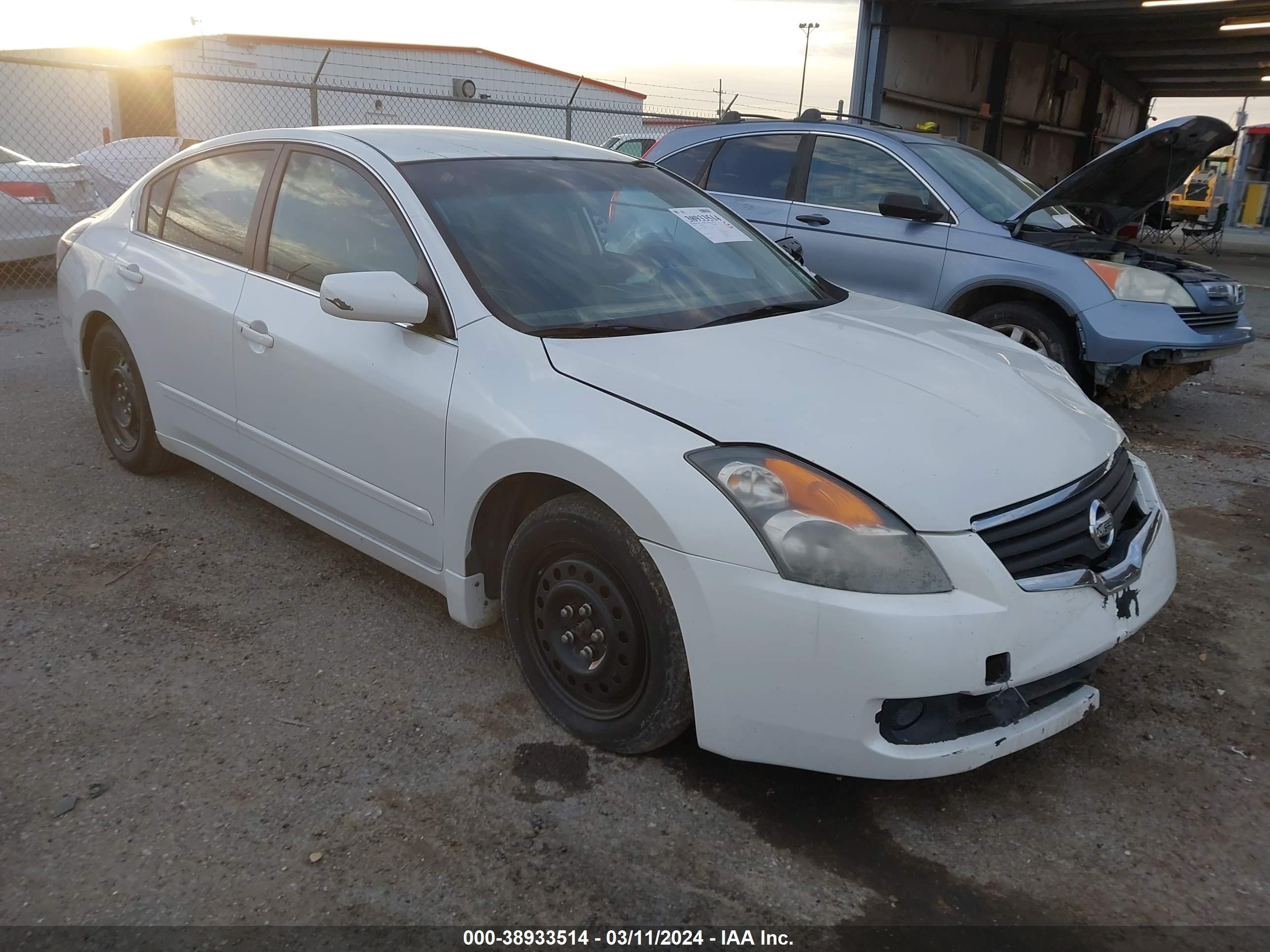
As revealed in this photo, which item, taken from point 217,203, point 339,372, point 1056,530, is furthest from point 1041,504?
point 217,203

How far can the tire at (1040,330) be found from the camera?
5867 mm

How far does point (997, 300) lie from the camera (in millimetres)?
6180

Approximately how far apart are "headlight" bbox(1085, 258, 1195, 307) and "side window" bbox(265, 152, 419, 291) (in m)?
4.28

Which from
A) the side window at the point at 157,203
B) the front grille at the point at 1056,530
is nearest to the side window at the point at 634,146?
the side window at the point at 157,203

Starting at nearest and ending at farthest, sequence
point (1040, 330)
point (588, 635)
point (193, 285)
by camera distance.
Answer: point (588, 635) → point (193, 285) → point (1040, 330)

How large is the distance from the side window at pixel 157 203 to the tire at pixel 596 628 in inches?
100

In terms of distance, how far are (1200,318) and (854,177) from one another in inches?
88.6

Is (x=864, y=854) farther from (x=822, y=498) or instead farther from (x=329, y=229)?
(x=329, y=229)

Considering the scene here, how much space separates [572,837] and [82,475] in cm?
351

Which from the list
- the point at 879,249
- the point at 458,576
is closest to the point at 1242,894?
the point at 458,576

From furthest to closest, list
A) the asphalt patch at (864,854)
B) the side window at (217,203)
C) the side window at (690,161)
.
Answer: the side window at (690,161) < the side window at (217,203) < the asphalt patch at (864,854)

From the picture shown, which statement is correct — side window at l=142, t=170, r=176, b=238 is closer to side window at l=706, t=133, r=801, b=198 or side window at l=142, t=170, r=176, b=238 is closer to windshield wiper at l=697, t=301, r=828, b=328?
windshield wiper at l=697, t=301, r=828, b=328

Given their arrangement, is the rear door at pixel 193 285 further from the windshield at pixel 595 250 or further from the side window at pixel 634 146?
the side window at pixel 634 146

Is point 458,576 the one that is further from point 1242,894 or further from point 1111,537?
point 1242,894
